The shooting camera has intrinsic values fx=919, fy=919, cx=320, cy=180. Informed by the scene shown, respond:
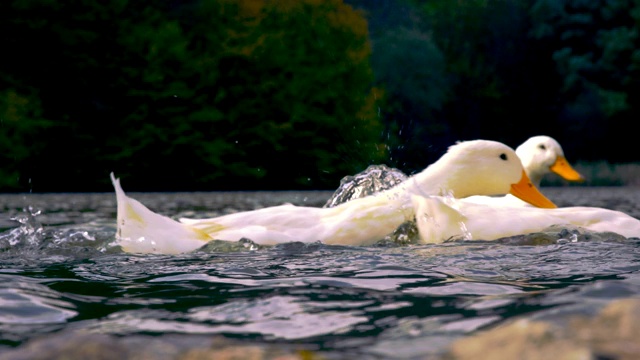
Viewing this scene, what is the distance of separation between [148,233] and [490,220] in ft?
6.30

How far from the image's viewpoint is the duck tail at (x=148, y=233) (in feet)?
15.8

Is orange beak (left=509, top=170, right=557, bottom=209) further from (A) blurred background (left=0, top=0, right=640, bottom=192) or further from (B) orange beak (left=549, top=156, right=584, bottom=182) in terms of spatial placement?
(A) blurred background (left=0, top=0, right=640, bottom=192)

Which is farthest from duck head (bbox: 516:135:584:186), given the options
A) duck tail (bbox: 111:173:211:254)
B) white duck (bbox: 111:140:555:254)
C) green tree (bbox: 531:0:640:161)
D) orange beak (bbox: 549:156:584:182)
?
green tree (bbox: 531:0:640:161)

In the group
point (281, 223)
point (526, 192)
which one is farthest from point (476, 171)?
point (281, 223)

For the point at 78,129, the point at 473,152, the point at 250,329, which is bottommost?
the point at 250,329

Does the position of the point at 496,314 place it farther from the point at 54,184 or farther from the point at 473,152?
the point at 54,184

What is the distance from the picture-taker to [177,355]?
1.92 m

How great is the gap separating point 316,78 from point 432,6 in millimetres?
11811

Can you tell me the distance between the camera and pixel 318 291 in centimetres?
317

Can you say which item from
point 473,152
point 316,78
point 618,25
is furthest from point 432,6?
point 473,152

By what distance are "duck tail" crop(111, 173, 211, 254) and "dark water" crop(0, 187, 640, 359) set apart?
150 mm

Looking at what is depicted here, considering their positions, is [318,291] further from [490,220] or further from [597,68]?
[597,68]

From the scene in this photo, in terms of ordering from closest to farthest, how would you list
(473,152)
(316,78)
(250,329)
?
(250,329), (473,152), (316,78)

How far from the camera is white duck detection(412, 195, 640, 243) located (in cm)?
518
